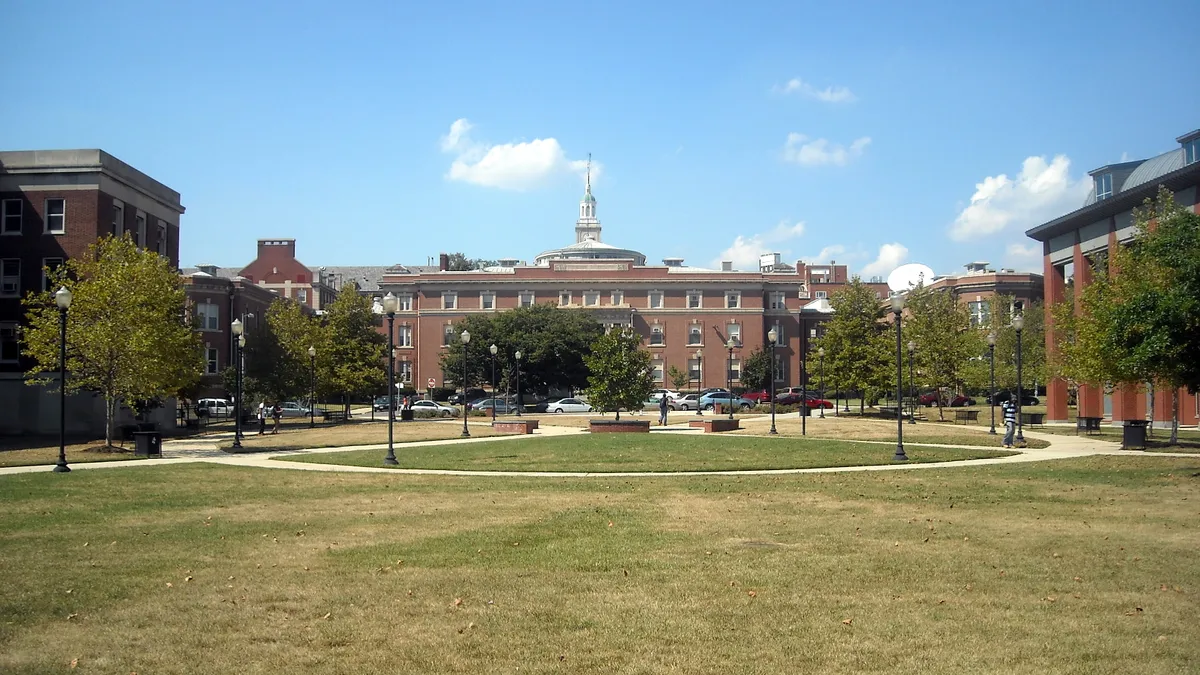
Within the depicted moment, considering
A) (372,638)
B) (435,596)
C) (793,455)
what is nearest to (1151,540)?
(435,596)

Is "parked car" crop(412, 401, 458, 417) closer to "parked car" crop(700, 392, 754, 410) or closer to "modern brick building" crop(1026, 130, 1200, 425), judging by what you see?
"parked car" crop(700, 392, 754, 410)

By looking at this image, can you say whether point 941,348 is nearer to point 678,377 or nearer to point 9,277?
point 678,377

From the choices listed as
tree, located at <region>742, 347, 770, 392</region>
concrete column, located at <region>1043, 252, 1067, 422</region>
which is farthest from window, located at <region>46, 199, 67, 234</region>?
tree, located at <region>742, 347, 770, 392</region>

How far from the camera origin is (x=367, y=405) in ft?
338

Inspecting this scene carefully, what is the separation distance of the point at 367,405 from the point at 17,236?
57.1 m

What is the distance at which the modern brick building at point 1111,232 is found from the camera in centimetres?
4538

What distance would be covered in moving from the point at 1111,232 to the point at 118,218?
4748cm

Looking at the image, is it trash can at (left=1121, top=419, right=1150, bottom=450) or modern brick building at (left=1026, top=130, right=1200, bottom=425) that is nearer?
trash can at (left=1121, top=419, right=1150, bottom=450)

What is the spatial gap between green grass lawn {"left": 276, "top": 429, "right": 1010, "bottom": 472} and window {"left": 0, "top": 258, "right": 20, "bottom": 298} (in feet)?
77.9

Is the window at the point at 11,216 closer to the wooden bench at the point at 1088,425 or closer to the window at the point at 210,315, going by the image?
the window at the point at 210,315

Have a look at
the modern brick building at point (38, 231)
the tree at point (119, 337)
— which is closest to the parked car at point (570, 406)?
the modern brick building at point (38, 231)

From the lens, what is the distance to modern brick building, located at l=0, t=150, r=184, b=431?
153ft

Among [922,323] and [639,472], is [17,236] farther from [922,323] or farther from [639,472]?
[922,323]

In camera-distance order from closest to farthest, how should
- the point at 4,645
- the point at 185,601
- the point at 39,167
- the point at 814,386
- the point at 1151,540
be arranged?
1. the point at 4,645
2. the point at 185,601
3. the point at 1151,540
4. the point at 39,167
5. the point at 814,386
